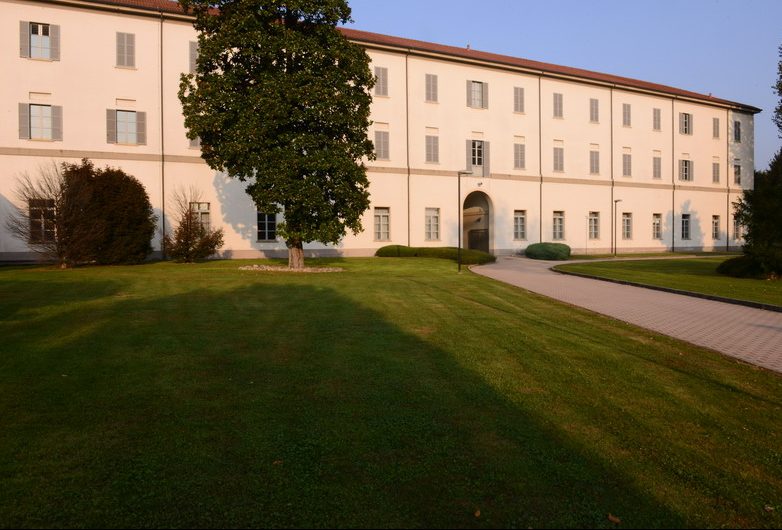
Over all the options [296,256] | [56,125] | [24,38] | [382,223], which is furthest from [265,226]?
[24,38]

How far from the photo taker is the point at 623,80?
1812 inches

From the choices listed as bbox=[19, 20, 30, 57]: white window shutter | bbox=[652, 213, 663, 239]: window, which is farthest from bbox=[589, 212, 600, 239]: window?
bbox=[19, 20, 30, 57]: white window shutter

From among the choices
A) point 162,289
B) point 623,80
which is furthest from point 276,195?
point 623,80

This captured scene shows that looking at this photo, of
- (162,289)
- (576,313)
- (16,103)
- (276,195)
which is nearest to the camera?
(576,313)

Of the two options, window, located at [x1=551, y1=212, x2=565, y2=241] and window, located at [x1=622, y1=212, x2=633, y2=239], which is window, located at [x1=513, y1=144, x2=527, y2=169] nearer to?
window, located at [x1=551, y1=212, x2=565, y2=241]

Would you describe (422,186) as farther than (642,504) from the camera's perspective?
Yes

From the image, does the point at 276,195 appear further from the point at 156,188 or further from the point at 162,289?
the point at 156,188

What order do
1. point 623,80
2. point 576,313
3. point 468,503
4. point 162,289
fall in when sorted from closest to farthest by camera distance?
1. point 468,503
2. point 576,313
3. point 162,289
4. point 623,80

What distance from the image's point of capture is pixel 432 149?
37031mm

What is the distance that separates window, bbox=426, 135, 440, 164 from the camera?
36875 mm

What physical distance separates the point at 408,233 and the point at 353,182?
1528 centimetres

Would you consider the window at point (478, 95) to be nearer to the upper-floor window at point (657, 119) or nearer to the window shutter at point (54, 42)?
the upper-floor window at point (657, 119)

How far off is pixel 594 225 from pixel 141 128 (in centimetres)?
3264

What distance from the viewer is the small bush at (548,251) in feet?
120
